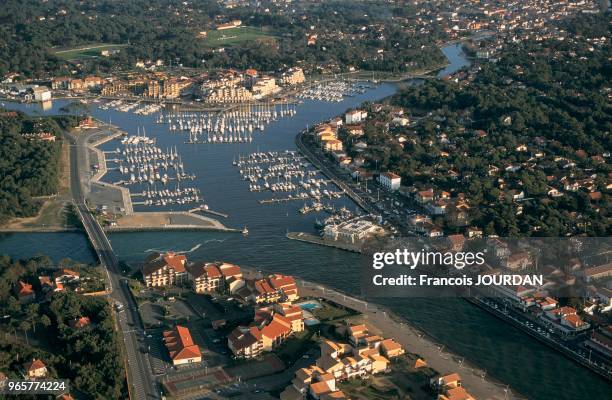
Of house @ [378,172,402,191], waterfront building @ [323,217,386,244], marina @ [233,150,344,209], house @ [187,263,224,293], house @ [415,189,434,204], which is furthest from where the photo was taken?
house @ [378,172,402,191]

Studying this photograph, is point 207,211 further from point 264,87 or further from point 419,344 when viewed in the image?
point 264,87

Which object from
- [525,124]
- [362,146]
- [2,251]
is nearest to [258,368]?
[2,251]

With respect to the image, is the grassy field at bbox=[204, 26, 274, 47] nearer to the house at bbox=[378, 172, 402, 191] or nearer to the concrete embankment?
→ the house at bbox=[378, 172, 402, 191]

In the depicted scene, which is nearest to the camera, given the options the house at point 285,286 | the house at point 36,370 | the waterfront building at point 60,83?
the house at point 36,370

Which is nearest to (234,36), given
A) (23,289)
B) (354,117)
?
(354,117)

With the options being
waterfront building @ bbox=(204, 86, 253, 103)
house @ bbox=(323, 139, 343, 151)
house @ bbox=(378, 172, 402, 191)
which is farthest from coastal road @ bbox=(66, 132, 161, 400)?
waterfront building @ bbox=(204, 86, 253, 103)

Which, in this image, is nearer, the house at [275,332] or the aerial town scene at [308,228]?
the aerial town scene at [308,228]

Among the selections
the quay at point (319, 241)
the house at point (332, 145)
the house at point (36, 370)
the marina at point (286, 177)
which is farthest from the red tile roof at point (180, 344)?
the house at point (332, 145)

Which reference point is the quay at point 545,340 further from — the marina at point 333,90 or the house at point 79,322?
the marina at point 333,90
